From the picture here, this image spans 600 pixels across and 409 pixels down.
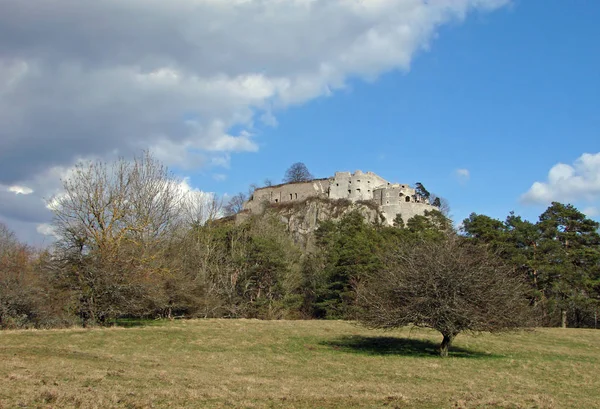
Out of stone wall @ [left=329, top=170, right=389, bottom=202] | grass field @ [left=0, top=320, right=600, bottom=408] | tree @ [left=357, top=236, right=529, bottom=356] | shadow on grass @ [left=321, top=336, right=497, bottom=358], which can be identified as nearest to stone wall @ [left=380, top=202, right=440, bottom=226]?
stone wall @ [left=329, top=170, right=389, bottom=202]

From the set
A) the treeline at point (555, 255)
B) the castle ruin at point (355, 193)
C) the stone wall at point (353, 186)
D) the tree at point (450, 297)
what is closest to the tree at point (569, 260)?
the treeline at point (555, 255)

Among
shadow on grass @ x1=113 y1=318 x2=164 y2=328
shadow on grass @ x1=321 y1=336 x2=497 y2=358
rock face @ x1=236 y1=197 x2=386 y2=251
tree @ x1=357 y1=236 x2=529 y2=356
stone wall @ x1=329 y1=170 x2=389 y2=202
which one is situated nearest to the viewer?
tree @ x1=357 y1=236 x2=529 y2=356

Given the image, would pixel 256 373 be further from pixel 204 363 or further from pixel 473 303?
pixel 473 303

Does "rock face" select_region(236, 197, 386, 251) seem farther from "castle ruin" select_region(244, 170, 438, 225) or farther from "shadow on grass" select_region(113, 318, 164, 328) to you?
"shadow on grass" select_region(113, 318, 164, 328)

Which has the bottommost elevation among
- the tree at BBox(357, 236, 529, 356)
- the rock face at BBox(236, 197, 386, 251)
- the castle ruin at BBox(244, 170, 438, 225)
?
the tree at BBox(357, 236, 529, 356)

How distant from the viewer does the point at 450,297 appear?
20.7m

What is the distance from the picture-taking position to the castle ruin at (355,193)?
91.6 meters

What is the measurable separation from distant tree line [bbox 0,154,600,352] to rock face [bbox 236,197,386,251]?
18.0m

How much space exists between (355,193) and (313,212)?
1191cm

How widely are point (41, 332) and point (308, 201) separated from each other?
74.8 m

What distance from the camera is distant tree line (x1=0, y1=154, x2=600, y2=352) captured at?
21328mm

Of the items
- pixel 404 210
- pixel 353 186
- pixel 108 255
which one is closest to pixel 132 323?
pixel 108 255

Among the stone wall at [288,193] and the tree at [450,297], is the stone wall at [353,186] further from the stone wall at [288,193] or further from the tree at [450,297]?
the tree at [450,297]

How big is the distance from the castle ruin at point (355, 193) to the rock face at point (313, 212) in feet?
10.3
